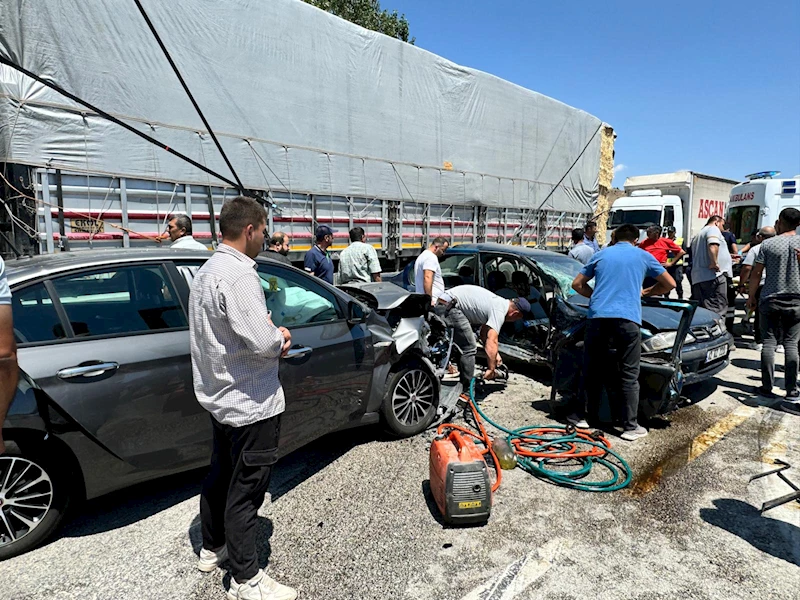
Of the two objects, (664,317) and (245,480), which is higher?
(664,317)

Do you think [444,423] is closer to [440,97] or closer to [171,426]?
[171,426]

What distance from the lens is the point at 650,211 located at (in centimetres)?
1563

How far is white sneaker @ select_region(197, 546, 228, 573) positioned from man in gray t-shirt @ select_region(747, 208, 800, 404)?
4.98 metres

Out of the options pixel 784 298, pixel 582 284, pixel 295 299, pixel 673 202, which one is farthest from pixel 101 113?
pixel 673 202

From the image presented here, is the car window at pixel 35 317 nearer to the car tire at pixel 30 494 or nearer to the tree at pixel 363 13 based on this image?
the car tire at pixel 30 494

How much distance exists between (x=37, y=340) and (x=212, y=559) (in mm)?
1350

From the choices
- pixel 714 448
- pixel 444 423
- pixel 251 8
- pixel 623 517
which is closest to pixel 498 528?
pixel 623 517

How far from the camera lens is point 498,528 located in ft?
9.06

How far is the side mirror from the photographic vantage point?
11.3ft

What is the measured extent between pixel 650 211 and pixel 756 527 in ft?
48.4

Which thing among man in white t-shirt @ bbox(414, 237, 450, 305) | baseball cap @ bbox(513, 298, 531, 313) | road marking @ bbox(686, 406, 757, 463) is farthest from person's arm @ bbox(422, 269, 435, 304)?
road marking @ bbox(686, 406, 757, 463)

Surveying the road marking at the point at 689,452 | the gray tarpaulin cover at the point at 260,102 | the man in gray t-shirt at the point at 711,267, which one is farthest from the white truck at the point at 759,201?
the road marking at the point at 689,452

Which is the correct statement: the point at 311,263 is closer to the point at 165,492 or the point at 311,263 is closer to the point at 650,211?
the point at 165,492

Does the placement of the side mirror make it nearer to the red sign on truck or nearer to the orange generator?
the orange generator
